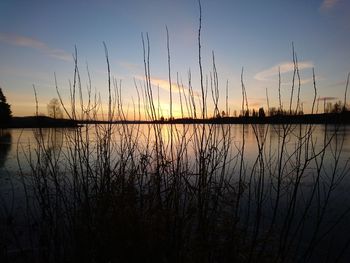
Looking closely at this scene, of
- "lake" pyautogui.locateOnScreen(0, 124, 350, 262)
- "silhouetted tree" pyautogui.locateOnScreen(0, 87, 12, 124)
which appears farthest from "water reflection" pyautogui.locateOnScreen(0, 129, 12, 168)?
"silhouetted tree" pyautogui.locateOnScreen(0, 87, 12, 124)

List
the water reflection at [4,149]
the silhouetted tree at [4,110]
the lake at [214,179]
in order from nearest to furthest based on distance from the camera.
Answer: the lake at [214,179], the water reflection at [4,149], the silhouetted tree at [4,110]

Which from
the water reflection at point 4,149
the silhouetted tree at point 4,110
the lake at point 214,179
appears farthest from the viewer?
the silhouetted tree at point 4,110

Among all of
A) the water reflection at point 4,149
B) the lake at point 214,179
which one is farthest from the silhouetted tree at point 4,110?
the lake at point 214,179

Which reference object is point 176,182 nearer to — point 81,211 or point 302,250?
point 81,211

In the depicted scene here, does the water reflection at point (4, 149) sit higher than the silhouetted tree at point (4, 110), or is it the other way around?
the silhouetted tree at point (4, 110)

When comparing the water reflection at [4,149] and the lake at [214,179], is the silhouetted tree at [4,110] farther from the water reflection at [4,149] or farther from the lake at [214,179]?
the lake at [214,179]

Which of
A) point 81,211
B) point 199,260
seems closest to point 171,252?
point 199,260

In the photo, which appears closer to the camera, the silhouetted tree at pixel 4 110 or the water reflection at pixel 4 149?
the water reflection at pixel 4 149

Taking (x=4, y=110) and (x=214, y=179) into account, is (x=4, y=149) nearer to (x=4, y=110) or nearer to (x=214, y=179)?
(x=214, y=179)

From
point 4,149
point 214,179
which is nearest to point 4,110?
point 4,149

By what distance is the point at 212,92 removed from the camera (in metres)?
2.88

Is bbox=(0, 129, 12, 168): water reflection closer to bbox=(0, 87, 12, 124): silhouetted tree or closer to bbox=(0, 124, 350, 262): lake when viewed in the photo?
bbox=(0, 124, 350, 262): lake

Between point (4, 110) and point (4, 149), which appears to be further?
point (4, 110)

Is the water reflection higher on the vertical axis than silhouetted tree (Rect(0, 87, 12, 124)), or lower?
lower
